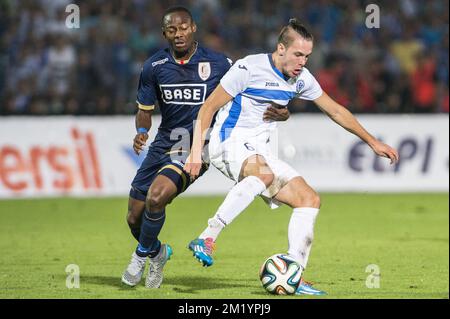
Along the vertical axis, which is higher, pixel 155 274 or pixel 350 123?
pixel 350 123

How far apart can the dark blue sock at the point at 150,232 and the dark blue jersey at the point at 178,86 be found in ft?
2.27

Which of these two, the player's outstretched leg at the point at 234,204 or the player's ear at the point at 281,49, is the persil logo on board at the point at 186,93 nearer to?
the player's ear at the point at 281,49

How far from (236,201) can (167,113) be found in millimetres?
1400

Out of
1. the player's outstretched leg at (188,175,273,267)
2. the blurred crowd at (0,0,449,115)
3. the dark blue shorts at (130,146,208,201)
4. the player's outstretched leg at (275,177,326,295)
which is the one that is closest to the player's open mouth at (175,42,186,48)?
the dark blue shorts at (130,146,208,201)

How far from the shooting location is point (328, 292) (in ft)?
27.0

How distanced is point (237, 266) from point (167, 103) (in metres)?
2.23

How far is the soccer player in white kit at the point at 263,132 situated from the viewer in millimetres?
7844

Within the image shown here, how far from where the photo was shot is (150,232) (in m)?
8.46

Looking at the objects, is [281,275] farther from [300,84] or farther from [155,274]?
[300,84]

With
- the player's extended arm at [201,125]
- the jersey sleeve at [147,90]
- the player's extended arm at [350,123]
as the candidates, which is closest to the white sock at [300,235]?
the player's extended arm at [350,123]

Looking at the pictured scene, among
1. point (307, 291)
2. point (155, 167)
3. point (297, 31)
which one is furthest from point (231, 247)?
point (297, 31)

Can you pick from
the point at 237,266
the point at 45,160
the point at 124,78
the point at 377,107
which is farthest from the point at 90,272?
the point at 377,107

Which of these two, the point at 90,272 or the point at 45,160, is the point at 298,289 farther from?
the point at 45,160
